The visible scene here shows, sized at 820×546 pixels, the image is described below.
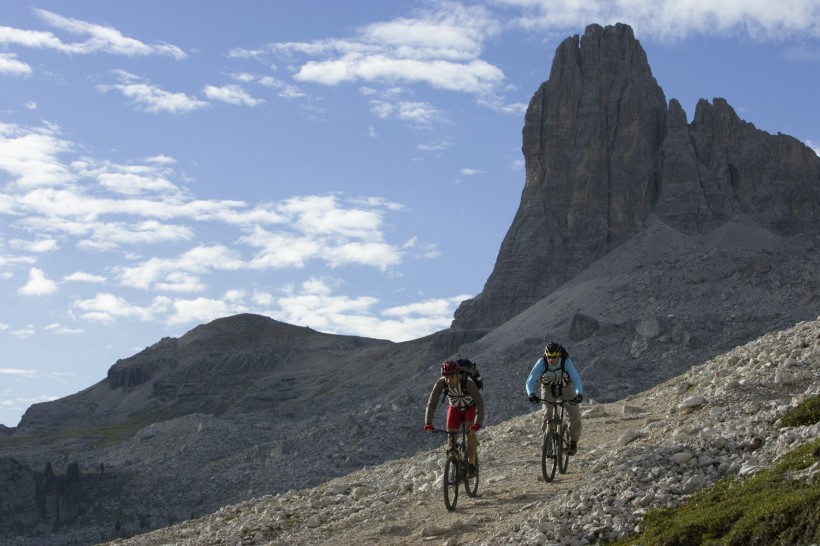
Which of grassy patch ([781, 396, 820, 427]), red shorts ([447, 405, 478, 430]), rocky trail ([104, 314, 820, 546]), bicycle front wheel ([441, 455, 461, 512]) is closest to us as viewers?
rocky trail ([104, 314, 820, 546])

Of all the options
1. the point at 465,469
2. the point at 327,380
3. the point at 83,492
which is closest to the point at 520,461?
the point at 465,469

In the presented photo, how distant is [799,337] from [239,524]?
14462 millimetres

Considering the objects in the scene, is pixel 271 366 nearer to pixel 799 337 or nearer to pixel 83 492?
pixel 83 492

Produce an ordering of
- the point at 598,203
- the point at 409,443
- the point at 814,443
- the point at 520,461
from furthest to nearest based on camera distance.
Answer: the point at 598,203 < the point at 409,443 < the point at 520,461 < the point at 814,443

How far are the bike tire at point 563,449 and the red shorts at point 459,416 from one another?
2057 millimetres

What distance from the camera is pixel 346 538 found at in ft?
70.1

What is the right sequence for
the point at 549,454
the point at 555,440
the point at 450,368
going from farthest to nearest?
the point at 549,454 < the point at 555,440 < the point at 450,368

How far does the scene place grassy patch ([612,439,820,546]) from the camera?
14.3 meters

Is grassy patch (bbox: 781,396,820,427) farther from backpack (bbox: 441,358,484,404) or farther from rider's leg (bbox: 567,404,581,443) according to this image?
backpack (bbox: 441,358,484,404)

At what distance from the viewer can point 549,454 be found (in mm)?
22469

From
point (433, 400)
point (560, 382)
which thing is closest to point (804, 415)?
point (560, 382)

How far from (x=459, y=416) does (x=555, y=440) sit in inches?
85.8

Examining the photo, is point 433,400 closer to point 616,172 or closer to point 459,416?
point 459,416

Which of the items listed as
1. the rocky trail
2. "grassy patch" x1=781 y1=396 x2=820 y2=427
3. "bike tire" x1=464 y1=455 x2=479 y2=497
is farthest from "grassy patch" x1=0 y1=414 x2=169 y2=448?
"grassy patch" x1=781 y1=396 x2=820 y2=427
